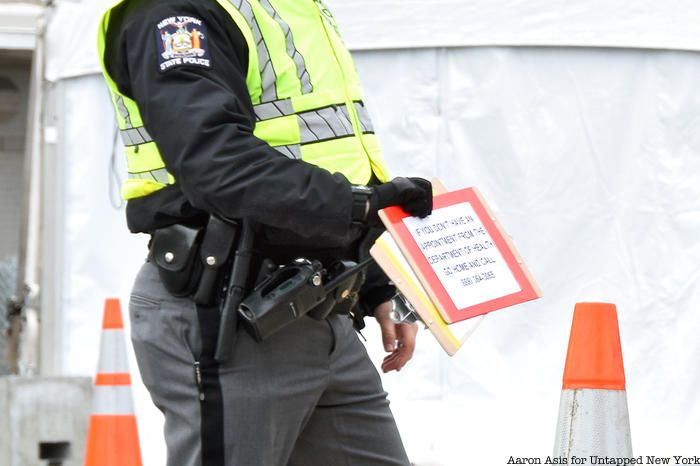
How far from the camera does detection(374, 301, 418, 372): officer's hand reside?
312 cm

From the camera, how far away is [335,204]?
2496mm

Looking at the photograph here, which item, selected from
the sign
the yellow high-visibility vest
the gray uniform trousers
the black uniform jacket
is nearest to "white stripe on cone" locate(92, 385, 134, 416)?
the gray uniform trousers

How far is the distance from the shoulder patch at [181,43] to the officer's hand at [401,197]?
0.42 metres

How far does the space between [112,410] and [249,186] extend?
2.44m

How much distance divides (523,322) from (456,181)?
747mm

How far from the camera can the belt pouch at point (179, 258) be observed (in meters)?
2.62

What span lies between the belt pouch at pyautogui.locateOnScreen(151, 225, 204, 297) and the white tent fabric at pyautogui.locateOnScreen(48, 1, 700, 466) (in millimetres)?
3623

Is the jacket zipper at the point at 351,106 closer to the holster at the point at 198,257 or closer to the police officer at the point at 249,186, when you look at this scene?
the police officer at the point at 249,186

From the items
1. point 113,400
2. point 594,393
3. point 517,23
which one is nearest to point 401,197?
point 594,393

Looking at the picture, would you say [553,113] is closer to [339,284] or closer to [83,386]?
[83,386]

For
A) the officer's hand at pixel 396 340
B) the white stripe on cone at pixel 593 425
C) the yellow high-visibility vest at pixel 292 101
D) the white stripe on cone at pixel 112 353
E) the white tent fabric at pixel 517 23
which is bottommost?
the white stripe on cone at pixel 593 425

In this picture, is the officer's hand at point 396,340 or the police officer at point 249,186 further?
the officer's hand at point 396,340

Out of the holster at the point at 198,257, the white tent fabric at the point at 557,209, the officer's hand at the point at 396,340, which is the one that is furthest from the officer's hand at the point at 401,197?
the white tent fabric at the point at 557,209

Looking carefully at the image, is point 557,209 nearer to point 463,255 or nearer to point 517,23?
point 517,23
